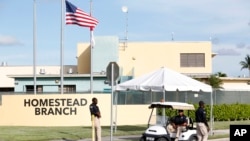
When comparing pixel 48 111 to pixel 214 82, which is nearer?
pixel 48 111

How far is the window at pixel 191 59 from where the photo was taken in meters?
62.0

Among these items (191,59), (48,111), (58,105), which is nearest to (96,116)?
(58,105)

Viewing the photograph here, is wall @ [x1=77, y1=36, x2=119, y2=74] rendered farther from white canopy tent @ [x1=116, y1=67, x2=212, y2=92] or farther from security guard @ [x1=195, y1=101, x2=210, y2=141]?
security guard @ [x1=195, y1=101, x2=210, y2=141]

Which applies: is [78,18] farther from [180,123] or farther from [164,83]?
[180,123]

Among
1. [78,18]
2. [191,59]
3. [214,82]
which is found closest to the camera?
[78,18]

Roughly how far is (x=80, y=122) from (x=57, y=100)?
189 cm

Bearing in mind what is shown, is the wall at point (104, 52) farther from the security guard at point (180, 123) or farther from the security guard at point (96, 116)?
the security guard at point (180, 123)

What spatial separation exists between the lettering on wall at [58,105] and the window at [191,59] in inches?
1224

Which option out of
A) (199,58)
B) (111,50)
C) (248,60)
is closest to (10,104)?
(111,50)

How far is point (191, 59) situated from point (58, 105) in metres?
31.9

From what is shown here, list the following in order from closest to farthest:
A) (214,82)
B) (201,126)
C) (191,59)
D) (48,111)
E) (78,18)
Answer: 1. (201,126)
2. (78,18)
3. (48,111)
4. (214,82)
5. (191,59)

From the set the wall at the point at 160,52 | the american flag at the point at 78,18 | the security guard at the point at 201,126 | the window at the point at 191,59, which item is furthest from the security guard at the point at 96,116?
the window at the point at 191,59

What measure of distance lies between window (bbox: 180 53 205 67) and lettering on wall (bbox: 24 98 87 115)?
31.1m

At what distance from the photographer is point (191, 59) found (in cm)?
6206
